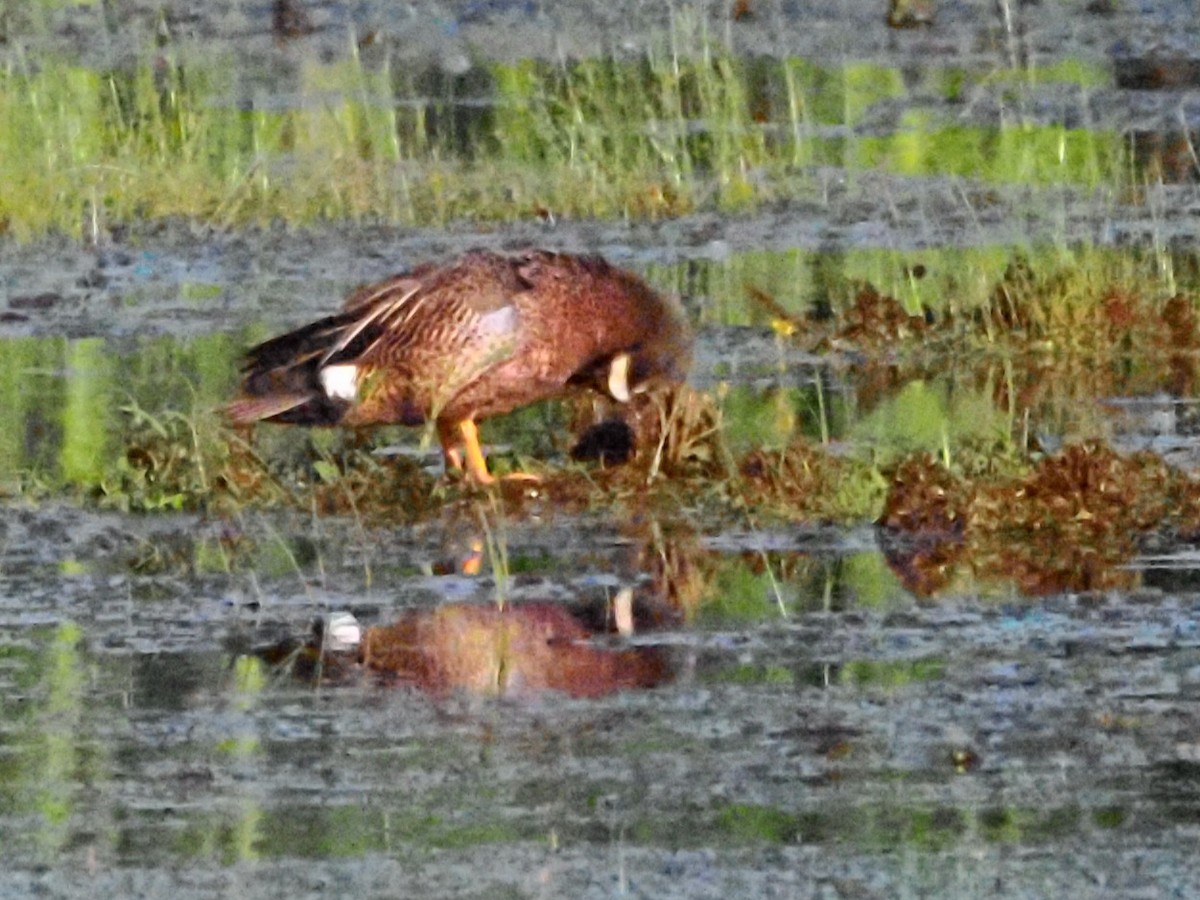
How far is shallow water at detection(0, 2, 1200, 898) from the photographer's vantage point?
5.48 meters

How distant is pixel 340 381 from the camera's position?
8305mm

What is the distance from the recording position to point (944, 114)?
1470 centimetres

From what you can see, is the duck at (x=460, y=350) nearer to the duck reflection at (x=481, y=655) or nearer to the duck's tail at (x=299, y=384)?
the duck's tail at (x=299, y=384)

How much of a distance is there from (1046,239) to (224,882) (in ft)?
22.2

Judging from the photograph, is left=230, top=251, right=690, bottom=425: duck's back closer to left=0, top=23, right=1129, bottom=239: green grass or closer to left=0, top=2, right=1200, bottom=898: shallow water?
left=0, top=2, right=1200, bottom=898: shallow water

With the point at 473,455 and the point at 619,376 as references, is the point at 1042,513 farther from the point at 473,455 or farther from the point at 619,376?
the point at 473,455

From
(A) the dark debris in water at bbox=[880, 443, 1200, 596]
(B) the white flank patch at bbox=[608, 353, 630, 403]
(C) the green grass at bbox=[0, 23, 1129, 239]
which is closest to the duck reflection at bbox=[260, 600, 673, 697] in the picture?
(A) the dark debris in water at bbox=[880, 443, 1200, 596]

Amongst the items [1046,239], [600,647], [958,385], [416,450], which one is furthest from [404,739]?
[1046,239]

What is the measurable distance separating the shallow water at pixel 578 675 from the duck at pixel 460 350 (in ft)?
1.09

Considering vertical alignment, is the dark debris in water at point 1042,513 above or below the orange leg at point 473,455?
below

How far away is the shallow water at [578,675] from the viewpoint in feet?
18.0

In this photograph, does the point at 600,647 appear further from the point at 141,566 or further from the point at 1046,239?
the point at 1046,239

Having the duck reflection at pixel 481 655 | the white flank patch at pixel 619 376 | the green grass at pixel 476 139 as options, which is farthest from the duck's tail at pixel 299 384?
the green grass at pixel 476 139

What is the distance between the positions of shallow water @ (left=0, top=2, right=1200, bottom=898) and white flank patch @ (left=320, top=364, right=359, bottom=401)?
0.39 m
